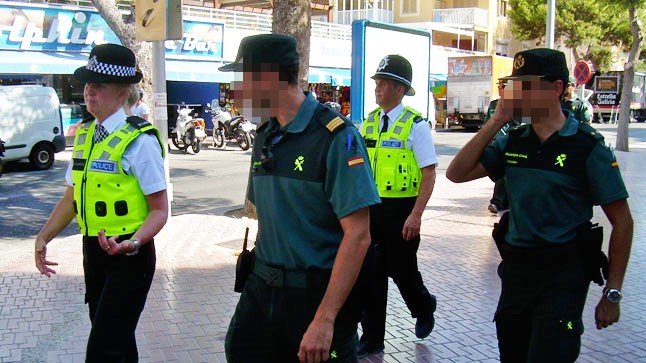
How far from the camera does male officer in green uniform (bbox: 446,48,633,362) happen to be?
9.38ft

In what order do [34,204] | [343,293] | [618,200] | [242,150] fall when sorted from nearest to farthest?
1. [343,293]
2. [618,200]
3. [34,204]
4. [242,150]

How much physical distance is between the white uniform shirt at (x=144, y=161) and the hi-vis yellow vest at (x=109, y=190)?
0.09 feet

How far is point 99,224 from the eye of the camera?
3266mm

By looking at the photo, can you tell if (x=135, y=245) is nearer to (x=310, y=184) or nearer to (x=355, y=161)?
(x=310, y=184)

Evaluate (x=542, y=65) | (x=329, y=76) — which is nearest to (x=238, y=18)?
(x=329, y=76)

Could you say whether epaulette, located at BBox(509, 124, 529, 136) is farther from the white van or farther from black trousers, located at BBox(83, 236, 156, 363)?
the white van

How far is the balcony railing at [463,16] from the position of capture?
45719 millimetres

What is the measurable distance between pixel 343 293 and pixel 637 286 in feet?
15.8

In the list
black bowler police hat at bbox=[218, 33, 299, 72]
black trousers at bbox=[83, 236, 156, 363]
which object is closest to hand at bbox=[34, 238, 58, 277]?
black trousers at bbox=[83, 236, 156, 363]

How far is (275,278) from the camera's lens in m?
2.56

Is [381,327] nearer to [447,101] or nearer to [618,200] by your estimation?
[618,200]

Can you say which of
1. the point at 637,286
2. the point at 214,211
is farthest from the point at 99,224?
the point at 214,211

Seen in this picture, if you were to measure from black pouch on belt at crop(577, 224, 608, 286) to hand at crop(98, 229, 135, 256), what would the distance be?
1.99 metres

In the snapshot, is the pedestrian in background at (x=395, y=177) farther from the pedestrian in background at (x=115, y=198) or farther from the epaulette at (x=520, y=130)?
the pedestrian in background at (x=115, y=198)
